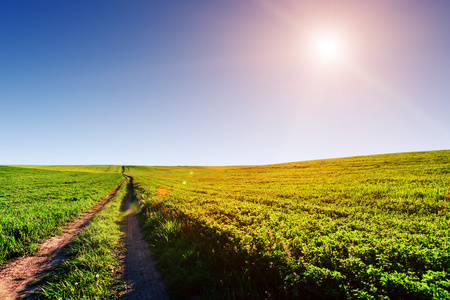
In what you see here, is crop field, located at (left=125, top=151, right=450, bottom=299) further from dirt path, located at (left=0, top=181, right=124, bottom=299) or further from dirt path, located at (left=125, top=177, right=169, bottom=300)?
dirt path, located at (left=0, top=181, right=124, bottom=299)

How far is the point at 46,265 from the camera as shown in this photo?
7.00 meters

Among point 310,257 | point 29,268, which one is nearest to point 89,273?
point 29,268

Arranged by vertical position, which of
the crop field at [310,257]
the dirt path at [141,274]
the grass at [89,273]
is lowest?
the dirt path at [141,274]

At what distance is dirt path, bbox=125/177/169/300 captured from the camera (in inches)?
209

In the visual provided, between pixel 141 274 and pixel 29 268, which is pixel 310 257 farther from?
pixel 29 268

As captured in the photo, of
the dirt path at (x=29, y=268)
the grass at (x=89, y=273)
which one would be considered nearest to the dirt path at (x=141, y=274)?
the grass at (x=89, y=273)

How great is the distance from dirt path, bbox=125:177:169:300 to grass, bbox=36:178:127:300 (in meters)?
0.31

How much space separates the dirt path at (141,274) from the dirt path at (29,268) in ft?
Result: 8.47

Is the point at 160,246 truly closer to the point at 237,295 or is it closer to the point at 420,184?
the point at 237,295

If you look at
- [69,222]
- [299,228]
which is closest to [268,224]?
[299,228]

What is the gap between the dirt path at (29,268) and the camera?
18.2ft

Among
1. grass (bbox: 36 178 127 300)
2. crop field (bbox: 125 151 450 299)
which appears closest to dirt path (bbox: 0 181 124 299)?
grass (bbox: 36 178 127 300)

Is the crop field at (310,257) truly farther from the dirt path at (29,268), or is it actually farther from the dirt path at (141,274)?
the dirt path at (29,268)

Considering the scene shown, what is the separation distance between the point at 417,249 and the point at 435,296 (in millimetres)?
2412
